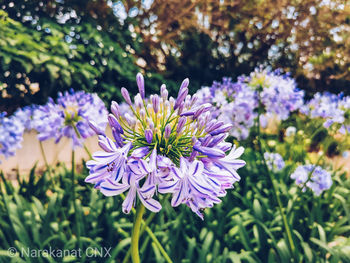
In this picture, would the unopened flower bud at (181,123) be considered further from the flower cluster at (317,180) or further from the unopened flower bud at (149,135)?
the flower cluster at (317,180)

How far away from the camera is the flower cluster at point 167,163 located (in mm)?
979

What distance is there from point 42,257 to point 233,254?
4.62 ft

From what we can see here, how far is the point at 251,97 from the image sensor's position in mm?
2365

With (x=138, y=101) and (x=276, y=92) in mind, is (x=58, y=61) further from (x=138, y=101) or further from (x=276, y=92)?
(x=138, y=101)

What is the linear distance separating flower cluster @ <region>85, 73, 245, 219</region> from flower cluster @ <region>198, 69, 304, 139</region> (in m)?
1.22

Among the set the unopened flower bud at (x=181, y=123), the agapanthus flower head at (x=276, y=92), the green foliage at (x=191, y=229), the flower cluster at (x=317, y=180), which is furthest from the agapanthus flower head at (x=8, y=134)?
the flower cluster at (x=317, y=180)

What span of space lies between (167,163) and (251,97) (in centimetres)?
156

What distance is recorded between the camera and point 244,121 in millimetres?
2549

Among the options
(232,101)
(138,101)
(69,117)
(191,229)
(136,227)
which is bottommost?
(136,227)

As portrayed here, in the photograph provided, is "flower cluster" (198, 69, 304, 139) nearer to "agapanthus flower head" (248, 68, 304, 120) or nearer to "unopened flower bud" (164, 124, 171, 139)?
"agapanthus flower head" (248, 68, 304, 120)

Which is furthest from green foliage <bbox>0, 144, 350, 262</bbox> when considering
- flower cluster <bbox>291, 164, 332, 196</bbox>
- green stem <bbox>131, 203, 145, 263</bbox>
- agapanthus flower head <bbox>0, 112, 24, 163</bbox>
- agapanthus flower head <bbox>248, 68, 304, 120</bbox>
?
green stem <bbox>131, 203, 145, 263</bbox>

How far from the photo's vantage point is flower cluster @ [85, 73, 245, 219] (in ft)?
3.21

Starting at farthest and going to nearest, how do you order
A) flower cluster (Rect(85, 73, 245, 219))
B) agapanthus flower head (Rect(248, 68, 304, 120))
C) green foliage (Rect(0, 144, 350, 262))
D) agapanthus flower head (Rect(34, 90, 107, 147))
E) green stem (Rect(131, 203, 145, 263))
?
agapanthus flower head (Rect(248, 68, 304, 120)), green foliage (Rect(0, 144, 350, 262)), agapanthus flower head (Rect(34, 90, 107, 147)), green stem (Rect(131, 203, 145, 263)), flower cluster (Rect(85, 73, 245, 219))

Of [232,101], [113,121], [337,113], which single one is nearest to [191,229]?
[232,101]
